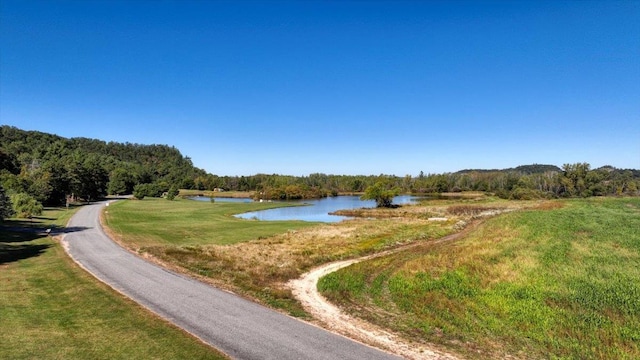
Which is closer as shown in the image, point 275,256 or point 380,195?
point 275,256

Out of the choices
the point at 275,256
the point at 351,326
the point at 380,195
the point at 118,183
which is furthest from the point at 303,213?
the point at 118,183

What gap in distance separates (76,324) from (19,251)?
2063cm

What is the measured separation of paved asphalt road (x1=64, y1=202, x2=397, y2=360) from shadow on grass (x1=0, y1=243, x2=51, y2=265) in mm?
6000

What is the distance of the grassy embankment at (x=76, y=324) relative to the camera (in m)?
12.8

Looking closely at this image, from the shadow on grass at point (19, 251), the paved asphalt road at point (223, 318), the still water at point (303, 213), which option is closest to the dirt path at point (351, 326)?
the paved asphalt road at point (223, 318)

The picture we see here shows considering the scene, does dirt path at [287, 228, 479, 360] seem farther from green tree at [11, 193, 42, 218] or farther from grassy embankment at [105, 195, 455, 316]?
green tree at [11, 193, 42, 218]

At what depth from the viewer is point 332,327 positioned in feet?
51.5

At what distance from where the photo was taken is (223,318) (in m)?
16.3

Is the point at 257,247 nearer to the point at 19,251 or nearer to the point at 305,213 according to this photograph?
the point at 19,251

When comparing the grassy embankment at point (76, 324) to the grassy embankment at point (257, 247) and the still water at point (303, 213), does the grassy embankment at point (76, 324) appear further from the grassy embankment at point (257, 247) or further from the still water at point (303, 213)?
the still water at point (303, 213)

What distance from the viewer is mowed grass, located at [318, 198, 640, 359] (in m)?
14.6

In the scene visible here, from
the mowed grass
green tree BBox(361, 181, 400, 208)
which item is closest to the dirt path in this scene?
the mowed grass

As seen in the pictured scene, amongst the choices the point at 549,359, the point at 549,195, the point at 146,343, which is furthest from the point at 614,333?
the point at 549,195

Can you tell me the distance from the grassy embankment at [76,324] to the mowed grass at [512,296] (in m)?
8.63
